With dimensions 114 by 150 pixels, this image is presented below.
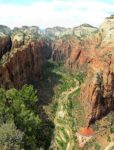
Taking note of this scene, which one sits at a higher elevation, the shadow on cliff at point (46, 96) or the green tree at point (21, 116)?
the green tree at point (21, 116)

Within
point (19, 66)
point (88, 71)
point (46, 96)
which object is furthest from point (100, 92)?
point (19, 66)

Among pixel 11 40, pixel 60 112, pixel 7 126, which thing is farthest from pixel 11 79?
pixel 11 40

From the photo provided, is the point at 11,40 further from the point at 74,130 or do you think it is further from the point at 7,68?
the point at 74,130

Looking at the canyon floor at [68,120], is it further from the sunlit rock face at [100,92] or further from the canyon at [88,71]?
the canyon at [88,71]

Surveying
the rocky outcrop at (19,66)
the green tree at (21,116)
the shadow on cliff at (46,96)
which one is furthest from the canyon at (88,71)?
the green tree at (21,116)

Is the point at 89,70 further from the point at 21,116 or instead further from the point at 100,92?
the point at 21,116

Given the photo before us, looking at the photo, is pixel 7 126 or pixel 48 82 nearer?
pixel 7 126

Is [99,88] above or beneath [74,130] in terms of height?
above

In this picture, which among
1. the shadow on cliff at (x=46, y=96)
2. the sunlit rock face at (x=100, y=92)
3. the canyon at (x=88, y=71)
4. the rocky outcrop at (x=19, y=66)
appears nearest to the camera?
the shadow on cliff at (x=46, y=96)

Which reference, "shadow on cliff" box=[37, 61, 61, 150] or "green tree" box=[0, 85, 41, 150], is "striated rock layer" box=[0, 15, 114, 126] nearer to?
"shadow on cliff" box=[37, 61, 61, 150]
